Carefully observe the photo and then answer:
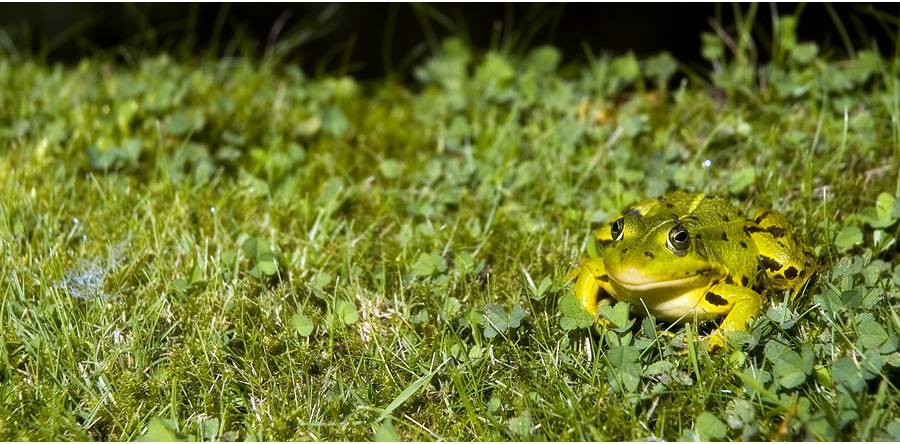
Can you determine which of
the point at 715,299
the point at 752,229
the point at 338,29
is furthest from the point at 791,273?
the point at 338,29

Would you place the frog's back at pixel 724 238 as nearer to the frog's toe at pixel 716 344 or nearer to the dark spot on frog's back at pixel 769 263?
the dark spot on frog's back at pixel 769 263

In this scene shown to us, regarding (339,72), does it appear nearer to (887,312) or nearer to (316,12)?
(316,12)

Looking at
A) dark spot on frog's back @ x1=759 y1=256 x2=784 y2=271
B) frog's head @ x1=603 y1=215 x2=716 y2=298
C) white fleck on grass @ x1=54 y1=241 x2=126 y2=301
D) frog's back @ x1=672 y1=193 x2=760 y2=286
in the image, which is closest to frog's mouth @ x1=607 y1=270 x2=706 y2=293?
frog's head @ x1=603 y1=215 x2=716 y2=298

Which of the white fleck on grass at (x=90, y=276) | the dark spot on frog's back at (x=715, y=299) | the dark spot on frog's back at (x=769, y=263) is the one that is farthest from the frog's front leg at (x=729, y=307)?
the white fleck on grass at (x=90, y=276)

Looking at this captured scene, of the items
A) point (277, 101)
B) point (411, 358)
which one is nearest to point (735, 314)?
point (411, 358)

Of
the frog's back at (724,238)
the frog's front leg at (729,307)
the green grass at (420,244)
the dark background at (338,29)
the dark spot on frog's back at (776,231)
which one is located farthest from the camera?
the dark background at (338,29)

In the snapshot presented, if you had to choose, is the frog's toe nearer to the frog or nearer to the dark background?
the frog
